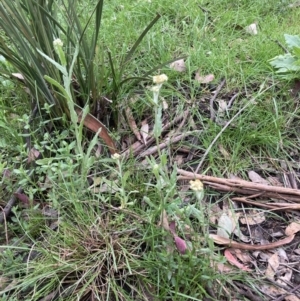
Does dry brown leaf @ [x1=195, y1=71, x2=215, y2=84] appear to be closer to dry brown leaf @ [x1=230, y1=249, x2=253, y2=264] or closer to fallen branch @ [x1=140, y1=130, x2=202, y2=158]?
fallen branch @ [x1=140, y1=130, x2=202, y2=158]

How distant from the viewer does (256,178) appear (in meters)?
1.50

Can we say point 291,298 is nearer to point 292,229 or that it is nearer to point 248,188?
point 292,229

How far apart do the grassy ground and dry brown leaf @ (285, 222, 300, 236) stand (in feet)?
0.65

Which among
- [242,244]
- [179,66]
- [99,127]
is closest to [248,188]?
[242,244]

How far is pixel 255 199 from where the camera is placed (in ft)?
4.68

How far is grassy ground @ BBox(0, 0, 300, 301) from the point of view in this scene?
1156 millimetres

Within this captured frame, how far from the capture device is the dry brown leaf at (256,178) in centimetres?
148

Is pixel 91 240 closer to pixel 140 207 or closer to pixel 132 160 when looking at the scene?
pixel 140 207

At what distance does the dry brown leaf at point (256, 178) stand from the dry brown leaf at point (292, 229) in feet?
0.61

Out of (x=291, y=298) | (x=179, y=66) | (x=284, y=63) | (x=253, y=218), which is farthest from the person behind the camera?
(x=179, y=66)

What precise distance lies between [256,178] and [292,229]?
0.76ft

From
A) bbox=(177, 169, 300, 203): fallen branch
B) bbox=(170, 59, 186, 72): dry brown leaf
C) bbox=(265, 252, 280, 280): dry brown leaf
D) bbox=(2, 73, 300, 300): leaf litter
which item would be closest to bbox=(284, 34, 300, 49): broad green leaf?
bbox=(170, 59, 186, 72): dry brown leaf

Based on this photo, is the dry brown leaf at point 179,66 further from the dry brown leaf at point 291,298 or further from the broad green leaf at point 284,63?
the dry brown leaf at point 291,298

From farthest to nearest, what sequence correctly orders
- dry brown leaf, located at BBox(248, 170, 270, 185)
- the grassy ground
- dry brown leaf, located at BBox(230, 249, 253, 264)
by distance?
1. dry brown leaf, located at BBox(248, 170, 270, 185)
2. dry brown leaf, located at BBox(230, 249, 253, 264)
3. the grassy ground
